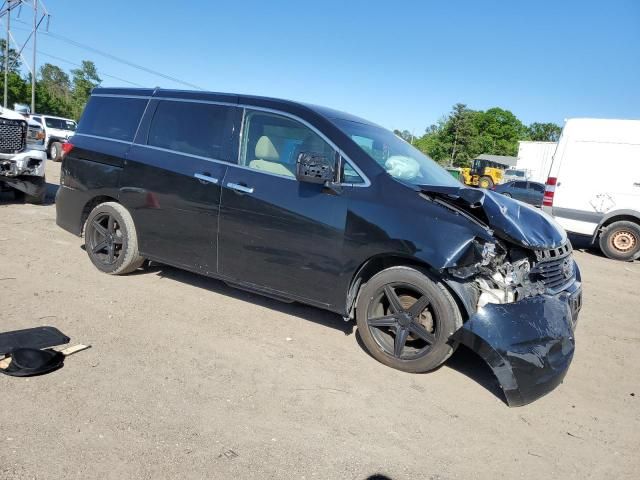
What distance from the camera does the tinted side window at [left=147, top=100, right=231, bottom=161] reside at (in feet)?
14.0

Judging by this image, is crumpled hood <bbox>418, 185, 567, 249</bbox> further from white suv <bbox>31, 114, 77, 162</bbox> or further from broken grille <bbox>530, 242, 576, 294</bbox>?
white suv <bbox>31, 114, 77, 162</bbox>

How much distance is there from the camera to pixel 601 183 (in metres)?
9.38

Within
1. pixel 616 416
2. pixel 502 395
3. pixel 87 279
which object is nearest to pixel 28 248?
pixel 87 279

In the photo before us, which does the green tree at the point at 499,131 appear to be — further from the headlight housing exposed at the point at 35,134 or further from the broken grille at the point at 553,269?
the broken grille at the point at 553,269

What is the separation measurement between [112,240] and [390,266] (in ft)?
10.3

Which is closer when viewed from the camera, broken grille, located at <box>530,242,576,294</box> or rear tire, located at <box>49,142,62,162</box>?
broken grille, located at <box>530,242,576,294</box>

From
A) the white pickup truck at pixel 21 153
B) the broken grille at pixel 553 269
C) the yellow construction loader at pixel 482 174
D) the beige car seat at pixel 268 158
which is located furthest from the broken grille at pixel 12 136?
the yellow construction loader at pixel 482 174

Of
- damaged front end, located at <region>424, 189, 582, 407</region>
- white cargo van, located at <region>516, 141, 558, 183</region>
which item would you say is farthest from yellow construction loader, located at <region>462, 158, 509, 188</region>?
damaged front end, located at <region>424, 189, 582, 407</region>

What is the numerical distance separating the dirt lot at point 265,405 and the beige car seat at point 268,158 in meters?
1.39

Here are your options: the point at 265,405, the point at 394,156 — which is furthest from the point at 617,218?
the point at 265,405

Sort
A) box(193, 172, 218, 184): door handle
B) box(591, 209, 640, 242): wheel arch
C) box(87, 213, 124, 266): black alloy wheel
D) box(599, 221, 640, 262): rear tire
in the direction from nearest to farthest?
1. box(193, 172, 218, 184): door handle
2. box(87, 213, 124, 266): black alloy wheel
3. box(591, 209, 640, 242): wheel arch
4. box(599, 221, 640, 262): rear tire

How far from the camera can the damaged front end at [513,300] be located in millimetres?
3018

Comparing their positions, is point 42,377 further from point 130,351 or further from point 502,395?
point 502,395

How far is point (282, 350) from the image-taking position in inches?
146
